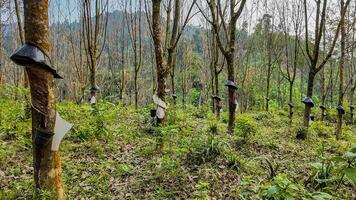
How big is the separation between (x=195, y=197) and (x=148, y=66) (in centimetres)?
2744

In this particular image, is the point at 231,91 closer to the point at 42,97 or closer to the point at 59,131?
the point at 59,131

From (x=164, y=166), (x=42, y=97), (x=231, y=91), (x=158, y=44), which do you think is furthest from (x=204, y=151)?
(x=42, y=97)

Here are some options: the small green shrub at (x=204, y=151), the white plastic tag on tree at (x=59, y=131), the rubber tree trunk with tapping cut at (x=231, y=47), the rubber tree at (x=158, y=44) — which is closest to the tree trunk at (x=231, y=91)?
the rubber tree trunk with tapping cut at (x=231, y=47)

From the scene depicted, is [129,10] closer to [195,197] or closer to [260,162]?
[260,162]

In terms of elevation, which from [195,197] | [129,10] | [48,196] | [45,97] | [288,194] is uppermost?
[129,10]

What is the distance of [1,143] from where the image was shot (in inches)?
188

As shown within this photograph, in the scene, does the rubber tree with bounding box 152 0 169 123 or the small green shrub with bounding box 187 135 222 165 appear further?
the rubber tree with bounding box 152 0 169 123

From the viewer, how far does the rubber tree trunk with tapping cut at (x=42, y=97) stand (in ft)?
8.76

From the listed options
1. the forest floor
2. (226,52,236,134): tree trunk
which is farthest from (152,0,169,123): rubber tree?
(226,52,236,134): tree trunk

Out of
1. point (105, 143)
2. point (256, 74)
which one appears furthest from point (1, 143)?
point (256, 74)

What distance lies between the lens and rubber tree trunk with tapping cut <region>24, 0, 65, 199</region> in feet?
8.76

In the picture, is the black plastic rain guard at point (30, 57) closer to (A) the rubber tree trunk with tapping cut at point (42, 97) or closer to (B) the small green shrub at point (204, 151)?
(A) the rubber tree trunk with tapping cut at point (42, 97)

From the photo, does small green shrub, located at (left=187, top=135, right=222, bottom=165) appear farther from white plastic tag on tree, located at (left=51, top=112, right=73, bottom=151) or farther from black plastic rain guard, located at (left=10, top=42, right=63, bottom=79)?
black plastic rain guard, located at (left=10, top=42, right=63, bottom=79)

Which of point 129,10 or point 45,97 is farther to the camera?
point 129,10
